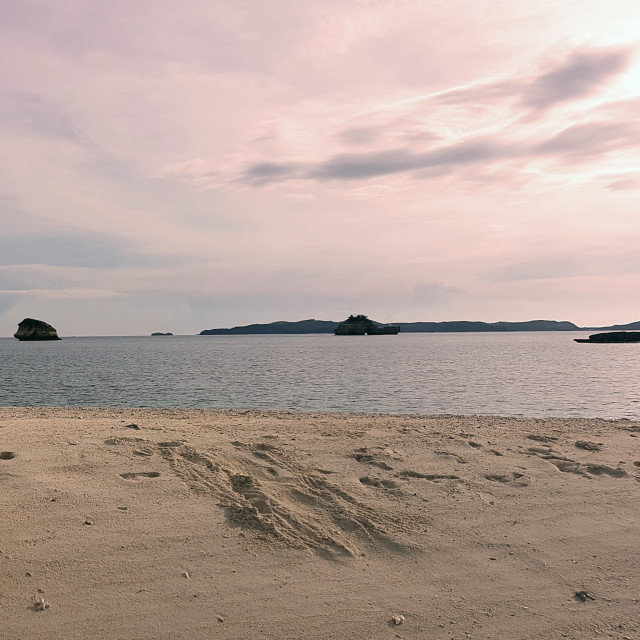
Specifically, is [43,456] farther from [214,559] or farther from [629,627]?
[629,627]

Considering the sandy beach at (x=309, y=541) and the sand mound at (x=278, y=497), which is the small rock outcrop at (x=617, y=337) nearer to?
the sandy beach at (x=309, y=541)

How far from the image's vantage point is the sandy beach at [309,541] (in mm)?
4188

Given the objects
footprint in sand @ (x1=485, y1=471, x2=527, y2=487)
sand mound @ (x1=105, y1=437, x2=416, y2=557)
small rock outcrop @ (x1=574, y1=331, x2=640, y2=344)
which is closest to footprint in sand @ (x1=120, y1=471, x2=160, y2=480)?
sand mound @ (x1=105, y1=437, x2=416, y2=557)

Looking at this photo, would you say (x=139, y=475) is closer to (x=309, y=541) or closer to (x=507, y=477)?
(x=309, y=541)

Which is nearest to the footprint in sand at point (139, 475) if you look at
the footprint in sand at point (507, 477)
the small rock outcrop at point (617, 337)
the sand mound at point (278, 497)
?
the sand mound at point (278, 497)

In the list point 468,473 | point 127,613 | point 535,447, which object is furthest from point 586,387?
point 127,613

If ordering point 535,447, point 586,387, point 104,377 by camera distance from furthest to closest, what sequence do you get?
point 104,377 → point 586,387 → point 535,447

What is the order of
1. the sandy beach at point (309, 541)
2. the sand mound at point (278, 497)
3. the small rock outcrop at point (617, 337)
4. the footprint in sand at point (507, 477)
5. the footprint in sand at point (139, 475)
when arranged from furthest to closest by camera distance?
the small rock outcrop at point (617, 337), the footprint in sand at point (507, 477), the footprint in sand at point (139, 475), the sand mound at point (278, 497), the sandy beach at point (309, 541)

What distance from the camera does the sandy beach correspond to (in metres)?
4.19

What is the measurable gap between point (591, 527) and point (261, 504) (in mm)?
3890

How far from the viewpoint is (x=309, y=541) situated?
538 centimetres

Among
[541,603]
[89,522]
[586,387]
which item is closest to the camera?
[541,603]

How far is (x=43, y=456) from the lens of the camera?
730 centimetres

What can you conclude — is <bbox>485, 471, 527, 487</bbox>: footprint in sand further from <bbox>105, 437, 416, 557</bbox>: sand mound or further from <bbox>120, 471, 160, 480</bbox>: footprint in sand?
<bbox>120, 471, 160, 480</bbox>: footprint in sand
